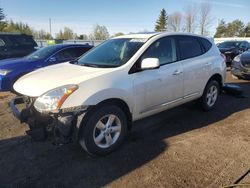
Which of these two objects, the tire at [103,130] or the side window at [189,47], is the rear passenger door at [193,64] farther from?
the tire at [103,130]

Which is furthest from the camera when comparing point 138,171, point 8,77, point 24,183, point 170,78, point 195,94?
point 8,77

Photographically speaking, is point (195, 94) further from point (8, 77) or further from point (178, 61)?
point (8, 77)

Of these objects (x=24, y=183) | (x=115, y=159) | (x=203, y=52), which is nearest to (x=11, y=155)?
(x=24, y=183)

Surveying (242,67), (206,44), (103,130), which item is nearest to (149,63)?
(103,130)

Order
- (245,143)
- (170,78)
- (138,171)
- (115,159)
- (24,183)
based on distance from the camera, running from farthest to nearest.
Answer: (170,78) → (245,143) → (115,159) → (138,171) → (24,183)

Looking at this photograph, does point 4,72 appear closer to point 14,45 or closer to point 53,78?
point 53,78

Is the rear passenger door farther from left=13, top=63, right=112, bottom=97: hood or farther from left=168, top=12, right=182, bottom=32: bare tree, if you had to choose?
left=168, top=12, right=182, bottom=32: bare tree

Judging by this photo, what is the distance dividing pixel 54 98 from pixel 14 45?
8763 mm

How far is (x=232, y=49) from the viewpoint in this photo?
50.2 feet

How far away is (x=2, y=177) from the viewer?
3273mm

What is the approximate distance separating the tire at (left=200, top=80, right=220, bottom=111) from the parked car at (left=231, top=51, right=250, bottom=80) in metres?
3.54

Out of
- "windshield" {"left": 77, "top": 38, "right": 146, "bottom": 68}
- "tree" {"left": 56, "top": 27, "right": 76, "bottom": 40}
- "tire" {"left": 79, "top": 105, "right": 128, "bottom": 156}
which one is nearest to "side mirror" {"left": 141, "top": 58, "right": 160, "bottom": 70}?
"windshield" {"left": 77, "top": 38, "right": 146, "bottom": 68}

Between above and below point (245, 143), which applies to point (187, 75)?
above

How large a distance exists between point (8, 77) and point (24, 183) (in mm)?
4427
